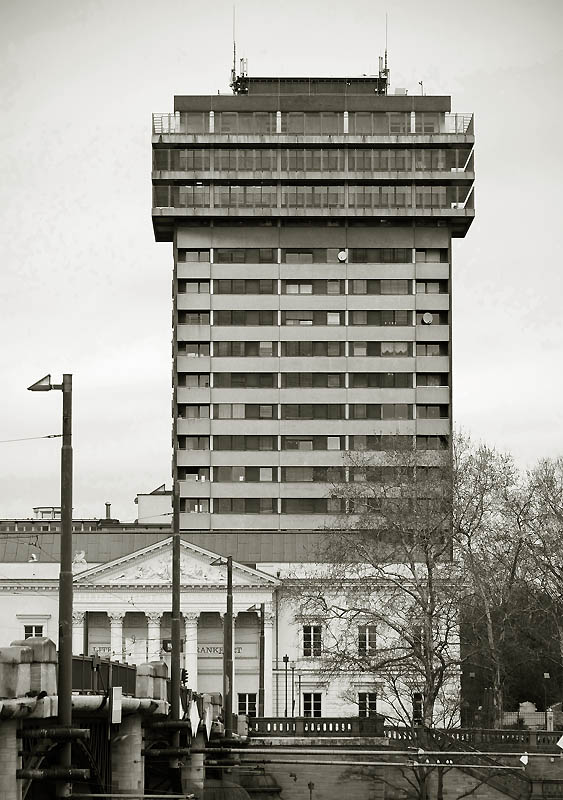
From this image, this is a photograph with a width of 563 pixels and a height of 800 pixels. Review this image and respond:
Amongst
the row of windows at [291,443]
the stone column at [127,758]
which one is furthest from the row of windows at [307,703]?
the stone column at [127,758]

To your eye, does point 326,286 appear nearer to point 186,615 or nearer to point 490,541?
point 186,615

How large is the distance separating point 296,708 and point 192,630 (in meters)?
9.54

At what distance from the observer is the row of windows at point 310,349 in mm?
145375

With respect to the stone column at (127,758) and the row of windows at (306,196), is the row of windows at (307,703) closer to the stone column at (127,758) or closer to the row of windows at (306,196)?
the row of windows at (306,196)

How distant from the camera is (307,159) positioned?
14775 cm

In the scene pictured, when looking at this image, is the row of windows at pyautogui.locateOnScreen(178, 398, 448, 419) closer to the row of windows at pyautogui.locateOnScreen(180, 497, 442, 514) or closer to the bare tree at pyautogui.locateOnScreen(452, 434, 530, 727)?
the row of windows at pyautogui.locateOnScreen(180, 497, 442, 514)

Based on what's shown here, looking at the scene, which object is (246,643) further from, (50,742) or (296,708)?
(50,742)

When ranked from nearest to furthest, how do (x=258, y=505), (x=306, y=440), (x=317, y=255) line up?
(x=258, y=505) → (x=306, y=440) → (x=317, y=255)

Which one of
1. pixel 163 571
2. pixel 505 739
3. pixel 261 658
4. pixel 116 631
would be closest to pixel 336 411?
pixel 163 571

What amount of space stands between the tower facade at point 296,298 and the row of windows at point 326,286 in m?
0.13

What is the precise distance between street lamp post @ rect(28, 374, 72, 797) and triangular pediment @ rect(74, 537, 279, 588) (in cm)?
9035

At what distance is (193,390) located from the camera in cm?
14488

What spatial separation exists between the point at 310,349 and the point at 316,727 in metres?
58.8

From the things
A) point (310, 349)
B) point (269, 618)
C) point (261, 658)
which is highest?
point (310, 349)
